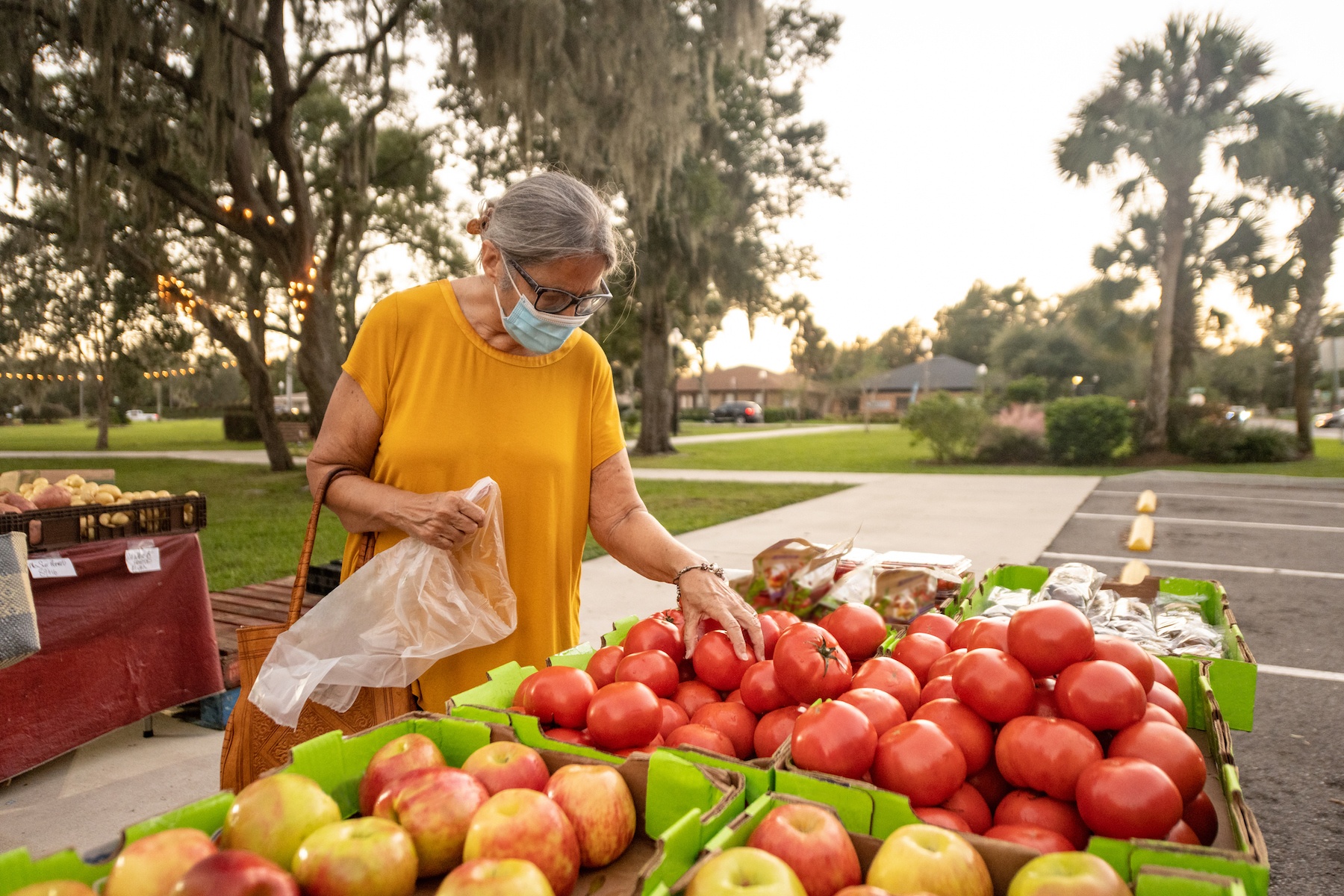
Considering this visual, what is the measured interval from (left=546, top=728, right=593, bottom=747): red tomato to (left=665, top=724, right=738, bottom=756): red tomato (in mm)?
165

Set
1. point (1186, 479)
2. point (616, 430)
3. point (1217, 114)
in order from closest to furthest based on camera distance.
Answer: point (616, 430) → point (1186, 479) → point (1217, 114)

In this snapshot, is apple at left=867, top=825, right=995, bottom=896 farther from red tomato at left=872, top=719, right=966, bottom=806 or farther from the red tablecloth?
the red tablecloth

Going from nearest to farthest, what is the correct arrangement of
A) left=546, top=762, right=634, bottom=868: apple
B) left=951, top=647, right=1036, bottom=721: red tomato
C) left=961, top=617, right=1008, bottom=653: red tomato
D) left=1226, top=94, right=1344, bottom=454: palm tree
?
left=546, top=762, right=634, bottom=868: apple, left=951, top=647, right=1036, bottom=721: red tomato, left=961, top=617, right=1008, bottom=653: red tomato, left=1226, top=94, right=1344, bottom=454: palm tree

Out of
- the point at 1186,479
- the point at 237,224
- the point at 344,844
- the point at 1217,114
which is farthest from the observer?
the point at 1217,114

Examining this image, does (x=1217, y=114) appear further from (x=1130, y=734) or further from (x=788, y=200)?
(x=1130, y=734)

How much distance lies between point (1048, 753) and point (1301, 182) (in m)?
21.9

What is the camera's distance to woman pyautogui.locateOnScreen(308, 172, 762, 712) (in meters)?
1.89

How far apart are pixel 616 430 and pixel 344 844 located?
1444mm

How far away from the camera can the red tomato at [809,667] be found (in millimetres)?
1565

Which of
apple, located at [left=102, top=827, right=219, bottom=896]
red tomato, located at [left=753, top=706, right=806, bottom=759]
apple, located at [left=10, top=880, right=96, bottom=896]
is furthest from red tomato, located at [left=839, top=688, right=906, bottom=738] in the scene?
apple, located at [left=10, top=880, right=96, bottom=896]

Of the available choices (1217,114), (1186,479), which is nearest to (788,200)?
(1217,114)

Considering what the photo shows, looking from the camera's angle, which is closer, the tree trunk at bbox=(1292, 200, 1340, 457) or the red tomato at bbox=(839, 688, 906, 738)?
the red tomato at bbox=(839, 688, 906, 738)

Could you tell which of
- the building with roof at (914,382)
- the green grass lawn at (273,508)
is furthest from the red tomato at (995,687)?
the building with roof at (914,382)

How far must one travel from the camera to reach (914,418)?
65.7 feet
